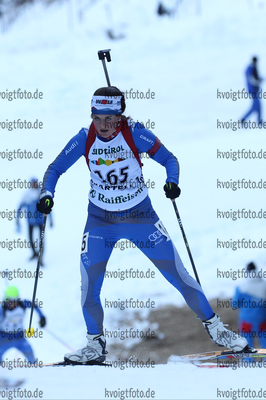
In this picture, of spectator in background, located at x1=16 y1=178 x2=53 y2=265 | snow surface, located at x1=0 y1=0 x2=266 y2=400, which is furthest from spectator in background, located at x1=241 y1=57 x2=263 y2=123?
spectator in background, located at x1=16 y1=178 x2=53 y2=265

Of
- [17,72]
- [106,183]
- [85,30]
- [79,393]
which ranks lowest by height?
[79,393]

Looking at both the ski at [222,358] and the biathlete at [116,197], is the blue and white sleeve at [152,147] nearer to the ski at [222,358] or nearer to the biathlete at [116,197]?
the biathlete at [116,197]

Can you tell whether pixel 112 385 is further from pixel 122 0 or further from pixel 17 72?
pixel 122 0

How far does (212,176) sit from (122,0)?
64.5 ft

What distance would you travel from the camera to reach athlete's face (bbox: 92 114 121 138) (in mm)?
4234

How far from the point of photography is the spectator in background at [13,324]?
641 centimetres

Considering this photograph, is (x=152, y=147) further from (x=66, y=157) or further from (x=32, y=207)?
(x=32, y=207)

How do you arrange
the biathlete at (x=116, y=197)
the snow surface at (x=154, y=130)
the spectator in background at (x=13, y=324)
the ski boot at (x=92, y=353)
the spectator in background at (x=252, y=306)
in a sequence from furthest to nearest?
1. the spectator in background at (x=13, y=324)
2. the spectator in background at (x=252, y=306)
3. the ski boot at (x=92, y=353)
4. the biathlete at (x=116, y=197)
5. the snow surface at (x=154, y=130)

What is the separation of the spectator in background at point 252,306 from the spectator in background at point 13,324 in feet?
7.61

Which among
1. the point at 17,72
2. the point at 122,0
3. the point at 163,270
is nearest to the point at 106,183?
the point at 163,270

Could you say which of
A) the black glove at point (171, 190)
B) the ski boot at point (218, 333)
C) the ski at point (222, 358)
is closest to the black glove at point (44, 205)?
the black glove at point (171, 190)

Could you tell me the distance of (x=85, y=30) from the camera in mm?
25906

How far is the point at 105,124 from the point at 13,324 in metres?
3.39

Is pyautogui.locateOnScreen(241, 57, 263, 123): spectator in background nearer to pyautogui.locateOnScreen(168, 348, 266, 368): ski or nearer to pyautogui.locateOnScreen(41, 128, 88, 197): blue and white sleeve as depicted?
pyautogui.locateOnScreen(168, 348, 266, 368): ski
